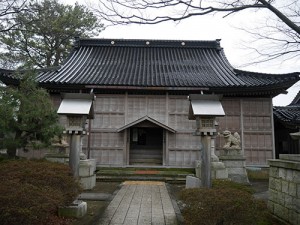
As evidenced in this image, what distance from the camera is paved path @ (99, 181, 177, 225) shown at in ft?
22.1

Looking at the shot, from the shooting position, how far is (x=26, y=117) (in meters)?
10.1

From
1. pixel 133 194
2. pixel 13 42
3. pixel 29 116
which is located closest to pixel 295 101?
pixel 133 194

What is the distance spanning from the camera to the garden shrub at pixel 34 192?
15.4 feet

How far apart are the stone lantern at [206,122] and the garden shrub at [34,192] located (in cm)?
309

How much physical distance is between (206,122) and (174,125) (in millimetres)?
9083

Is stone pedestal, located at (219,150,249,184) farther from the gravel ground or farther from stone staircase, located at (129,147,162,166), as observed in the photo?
stone staircase, located at (129,147,162,166)

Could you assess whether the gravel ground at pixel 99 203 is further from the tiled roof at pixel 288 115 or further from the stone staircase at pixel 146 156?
the tiled roof at pixel 288 115

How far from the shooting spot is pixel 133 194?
10.2m

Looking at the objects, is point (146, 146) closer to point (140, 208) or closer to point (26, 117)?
point (26, 117)

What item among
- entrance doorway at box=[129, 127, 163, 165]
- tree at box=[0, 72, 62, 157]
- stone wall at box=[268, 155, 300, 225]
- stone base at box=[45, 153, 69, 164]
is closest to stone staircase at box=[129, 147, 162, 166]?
entrance doorway at box=[129, 127, 163, 165]

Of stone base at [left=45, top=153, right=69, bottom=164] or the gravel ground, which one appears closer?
the gravel ground

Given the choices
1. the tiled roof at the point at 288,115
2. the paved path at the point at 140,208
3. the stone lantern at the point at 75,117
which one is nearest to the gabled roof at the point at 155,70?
the tiled roof at the point at 288,115

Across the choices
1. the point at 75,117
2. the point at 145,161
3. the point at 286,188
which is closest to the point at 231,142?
the point at 145,161

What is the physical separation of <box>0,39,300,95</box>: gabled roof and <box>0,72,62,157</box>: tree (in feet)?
17.5
